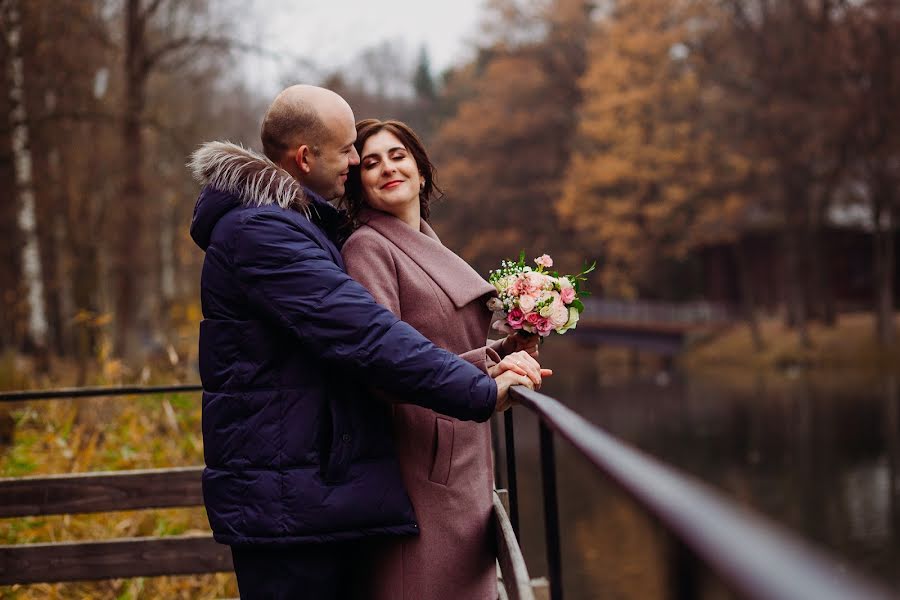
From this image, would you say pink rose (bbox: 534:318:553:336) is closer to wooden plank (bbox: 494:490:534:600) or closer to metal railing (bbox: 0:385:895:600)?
wooden plank (bbox: 494:490:534:600)

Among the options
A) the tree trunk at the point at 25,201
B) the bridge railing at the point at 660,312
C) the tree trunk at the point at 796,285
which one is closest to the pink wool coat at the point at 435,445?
the tree trunk at the point at 25,201

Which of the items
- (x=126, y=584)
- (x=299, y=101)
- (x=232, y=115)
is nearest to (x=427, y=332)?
(x=299, y=101)

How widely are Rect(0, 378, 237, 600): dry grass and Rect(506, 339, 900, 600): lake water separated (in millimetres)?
3536

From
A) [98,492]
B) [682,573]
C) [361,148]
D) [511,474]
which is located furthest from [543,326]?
[98,492]

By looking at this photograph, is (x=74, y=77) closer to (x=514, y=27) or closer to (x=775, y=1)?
(x=775, y=1)

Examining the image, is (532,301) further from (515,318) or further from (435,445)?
(435,445)

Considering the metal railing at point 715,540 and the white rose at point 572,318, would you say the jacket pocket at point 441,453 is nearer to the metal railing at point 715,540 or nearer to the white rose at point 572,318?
the white rose at point 572,318

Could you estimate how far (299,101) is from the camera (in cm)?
258

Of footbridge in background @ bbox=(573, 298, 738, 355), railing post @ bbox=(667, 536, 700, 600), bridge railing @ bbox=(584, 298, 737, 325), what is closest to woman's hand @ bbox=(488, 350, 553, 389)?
railing post @ bbox=(667, 536, 700, 600)

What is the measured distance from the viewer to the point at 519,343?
2912 mm

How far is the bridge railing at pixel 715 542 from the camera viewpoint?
0.67 meters

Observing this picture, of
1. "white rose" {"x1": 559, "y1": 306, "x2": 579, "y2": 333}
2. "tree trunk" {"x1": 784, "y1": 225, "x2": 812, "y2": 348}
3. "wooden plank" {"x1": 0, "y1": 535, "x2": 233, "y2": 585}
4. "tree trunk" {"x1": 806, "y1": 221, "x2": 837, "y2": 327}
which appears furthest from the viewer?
"tree trunk" {"x1": 806, "y1": 221, "x2": 837, "y2": 327}

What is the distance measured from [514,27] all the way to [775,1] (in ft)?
47.0

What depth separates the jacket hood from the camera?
243 centimetres
